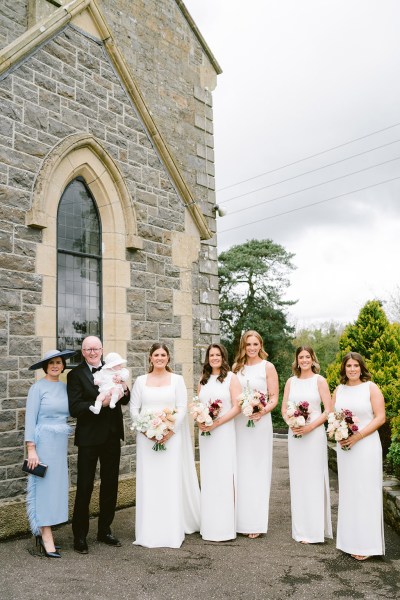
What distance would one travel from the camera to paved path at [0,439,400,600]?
4.54 m

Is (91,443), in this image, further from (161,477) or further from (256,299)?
(256,299)

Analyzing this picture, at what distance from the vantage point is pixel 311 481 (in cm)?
610

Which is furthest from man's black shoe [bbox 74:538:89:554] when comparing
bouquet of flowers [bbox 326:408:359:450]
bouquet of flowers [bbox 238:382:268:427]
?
bouquet of flowers [bbox 326:408:359:450]

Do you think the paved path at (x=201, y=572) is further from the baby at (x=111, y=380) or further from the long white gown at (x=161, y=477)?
the baby at (x=111, y=380)

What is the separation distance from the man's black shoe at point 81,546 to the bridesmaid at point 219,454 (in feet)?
4.22

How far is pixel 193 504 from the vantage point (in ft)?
21.1

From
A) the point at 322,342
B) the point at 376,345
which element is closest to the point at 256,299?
the point at 322,342

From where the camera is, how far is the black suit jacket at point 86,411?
5645 millimetres

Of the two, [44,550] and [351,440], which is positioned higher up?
[351,440]

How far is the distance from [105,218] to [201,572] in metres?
4.46

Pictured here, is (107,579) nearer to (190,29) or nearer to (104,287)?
(104,287)

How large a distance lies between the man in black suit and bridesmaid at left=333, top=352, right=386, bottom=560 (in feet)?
7.49

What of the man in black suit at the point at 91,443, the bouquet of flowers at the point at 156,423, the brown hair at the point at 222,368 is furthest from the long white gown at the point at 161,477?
the brown hair at the point at 222,368

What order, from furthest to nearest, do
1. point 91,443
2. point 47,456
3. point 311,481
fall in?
1. point 311,481
2. point 91,443
3. point 47,456
